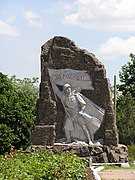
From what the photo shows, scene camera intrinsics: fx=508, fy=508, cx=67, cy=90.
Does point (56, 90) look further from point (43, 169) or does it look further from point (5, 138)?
point (43, 169)

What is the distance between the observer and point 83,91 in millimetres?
17297

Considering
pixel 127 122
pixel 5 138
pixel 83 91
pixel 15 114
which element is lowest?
pixel 5 138

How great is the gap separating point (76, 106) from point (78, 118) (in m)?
0.41

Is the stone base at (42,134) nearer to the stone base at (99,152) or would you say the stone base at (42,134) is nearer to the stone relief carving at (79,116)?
the stone base at (99,152)

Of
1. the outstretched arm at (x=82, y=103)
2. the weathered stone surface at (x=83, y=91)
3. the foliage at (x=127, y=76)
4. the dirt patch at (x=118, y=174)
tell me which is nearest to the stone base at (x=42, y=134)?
the weathered stone surface at (x=83, y=91)

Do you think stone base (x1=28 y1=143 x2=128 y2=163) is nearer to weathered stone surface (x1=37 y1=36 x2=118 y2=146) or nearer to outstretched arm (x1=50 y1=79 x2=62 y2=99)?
weathered stone surface (x1=37 y1=36 x2=118 y2=146)

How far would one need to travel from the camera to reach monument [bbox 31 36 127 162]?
1689 centimetres

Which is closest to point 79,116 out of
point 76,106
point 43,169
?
point 76,106

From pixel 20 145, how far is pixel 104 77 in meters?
6.54

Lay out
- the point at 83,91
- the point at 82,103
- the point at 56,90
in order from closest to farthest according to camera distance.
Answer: the point at 82,103, the point at 83,91, the point at 56,90

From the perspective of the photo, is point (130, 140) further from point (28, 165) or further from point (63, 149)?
point (28, 165)

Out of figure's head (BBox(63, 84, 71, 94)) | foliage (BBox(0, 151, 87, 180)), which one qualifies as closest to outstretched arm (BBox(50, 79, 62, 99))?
figure's head (BBox(63, 84, 71, 94))

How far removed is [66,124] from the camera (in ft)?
56.3

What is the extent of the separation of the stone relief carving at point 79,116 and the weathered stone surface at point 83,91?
0.63ft
